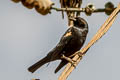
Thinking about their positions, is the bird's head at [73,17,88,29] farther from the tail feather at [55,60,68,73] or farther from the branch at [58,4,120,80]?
the branch at [58,4,120,80]

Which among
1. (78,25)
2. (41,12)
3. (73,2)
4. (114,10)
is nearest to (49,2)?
(41,12)

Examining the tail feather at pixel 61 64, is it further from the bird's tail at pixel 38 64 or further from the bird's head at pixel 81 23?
the bird's head at pixel 81 23

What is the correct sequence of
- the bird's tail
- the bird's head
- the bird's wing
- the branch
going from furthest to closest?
the bird's head
the bird's wing
the bird's tail
the branch

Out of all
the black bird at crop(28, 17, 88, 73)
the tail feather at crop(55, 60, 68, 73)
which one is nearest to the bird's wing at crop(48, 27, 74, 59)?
the black bird at crop(28, 17, 88, 73)

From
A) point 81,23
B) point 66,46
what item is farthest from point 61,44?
point 81,23

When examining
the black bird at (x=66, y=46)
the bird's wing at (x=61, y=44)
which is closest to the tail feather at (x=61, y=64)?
the black bird at (x=66, y=46)

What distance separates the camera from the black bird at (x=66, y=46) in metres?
6.50

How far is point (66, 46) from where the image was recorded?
7.01m

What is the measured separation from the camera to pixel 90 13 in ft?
19.8

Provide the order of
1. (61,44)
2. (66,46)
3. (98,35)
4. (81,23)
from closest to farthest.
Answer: (98,35), (61,44), (66,46), (81,23)

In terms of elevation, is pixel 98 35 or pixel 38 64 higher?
pixel 98 35

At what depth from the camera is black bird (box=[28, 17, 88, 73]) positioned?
21.3 ft

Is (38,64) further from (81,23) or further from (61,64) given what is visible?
(81,23)

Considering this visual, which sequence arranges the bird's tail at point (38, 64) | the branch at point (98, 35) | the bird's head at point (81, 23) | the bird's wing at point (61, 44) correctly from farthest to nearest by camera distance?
the bird's head at point (81, 23)
the bird's wing at point (61, 44)
the bird's tail at point (38, 64)
the branch at point (98, 35)
